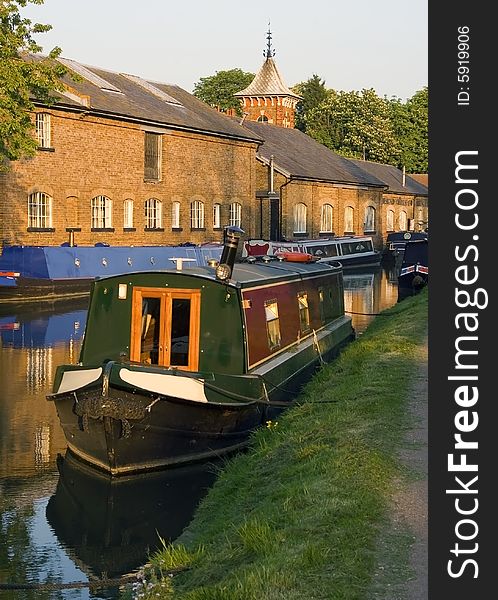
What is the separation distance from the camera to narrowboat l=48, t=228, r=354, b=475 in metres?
11.7

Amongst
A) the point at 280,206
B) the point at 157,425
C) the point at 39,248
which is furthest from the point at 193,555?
the point at 280,206

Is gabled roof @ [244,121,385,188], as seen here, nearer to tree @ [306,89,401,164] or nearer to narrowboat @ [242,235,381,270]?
narrowboat @ [242,235,381,270]

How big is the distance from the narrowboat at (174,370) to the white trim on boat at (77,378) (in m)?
0.01

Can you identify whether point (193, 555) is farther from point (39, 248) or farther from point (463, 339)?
point (39, 248)

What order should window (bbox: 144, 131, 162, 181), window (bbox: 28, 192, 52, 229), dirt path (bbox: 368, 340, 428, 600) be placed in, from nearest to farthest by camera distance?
dirt path (bbox: 368, 340, 428, 600) < window (bbox: 28, 192, 52, 229) < window (bbox: 144, 131, 162, 181)

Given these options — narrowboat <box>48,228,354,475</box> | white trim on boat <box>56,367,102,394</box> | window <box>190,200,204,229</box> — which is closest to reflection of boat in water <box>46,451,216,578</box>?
narrowboat <box>48,228,354,475</box>

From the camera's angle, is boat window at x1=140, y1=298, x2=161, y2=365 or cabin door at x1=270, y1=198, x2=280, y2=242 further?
cabin door at x1=270, y1=198, x2=280, y2=242

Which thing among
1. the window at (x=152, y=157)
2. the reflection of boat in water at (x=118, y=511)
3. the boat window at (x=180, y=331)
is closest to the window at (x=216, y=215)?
the window at (x=152, y=157)

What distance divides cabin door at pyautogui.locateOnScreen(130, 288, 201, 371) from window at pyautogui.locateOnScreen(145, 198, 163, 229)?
26.7 metres

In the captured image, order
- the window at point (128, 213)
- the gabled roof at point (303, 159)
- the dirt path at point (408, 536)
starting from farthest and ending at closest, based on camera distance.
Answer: the gabled roof at point (303, 159), the window at point (128, 213), the dirt path at point (408, 536)

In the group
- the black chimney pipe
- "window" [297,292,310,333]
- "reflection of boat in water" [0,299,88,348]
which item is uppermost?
the black chimney pipe

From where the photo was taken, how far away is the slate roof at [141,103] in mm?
36344

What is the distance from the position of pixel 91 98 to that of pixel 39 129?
10.5 ft

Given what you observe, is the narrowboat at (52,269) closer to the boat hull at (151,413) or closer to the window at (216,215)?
the window at (216,215)
